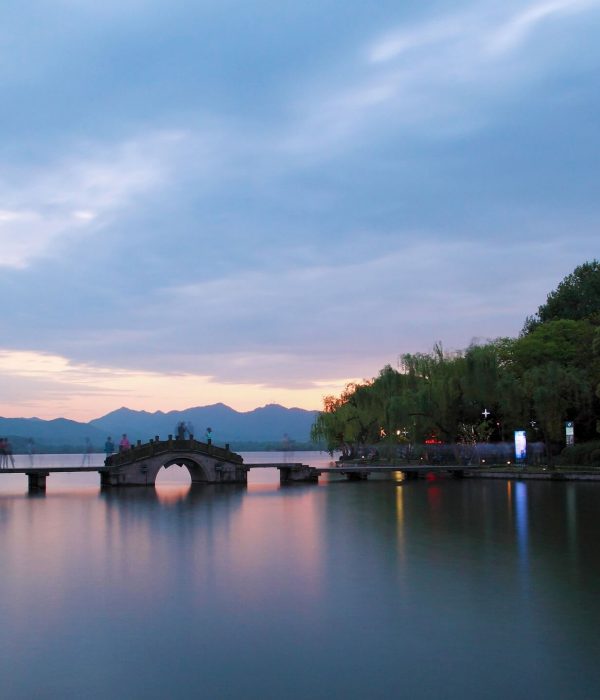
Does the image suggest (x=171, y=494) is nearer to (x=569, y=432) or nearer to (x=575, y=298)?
(x=569, y=432)

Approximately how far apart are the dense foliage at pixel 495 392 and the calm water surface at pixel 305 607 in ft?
77.7

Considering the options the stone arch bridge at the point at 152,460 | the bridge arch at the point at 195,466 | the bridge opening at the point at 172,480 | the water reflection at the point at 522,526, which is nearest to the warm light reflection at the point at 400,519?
the water reflection at the point at 522,526

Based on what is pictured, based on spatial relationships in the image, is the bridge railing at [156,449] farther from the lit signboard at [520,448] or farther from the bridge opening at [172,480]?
the lit signboard at [520,448]

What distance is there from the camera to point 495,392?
56.6 meters

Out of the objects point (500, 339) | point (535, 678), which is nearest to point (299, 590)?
point (535, 678)

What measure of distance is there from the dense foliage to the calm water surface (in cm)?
2367

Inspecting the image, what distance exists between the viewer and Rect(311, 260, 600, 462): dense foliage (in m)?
53.0

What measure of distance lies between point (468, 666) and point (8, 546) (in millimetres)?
17503

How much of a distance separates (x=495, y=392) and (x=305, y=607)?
1696 inches

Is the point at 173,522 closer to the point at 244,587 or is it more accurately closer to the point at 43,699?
the point at 244,587

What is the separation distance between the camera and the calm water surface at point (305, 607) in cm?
1129

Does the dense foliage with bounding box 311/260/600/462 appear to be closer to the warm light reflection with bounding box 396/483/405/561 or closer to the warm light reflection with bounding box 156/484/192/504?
the warm light reflection with bounding box 396/483/405/561

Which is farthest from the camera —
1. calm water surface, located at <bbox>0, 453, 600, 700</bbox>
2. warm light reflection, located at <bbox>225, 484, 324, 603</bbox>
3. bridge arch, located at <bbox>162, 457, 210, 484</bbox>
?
bridge arch, located at <bbox>162, 457, 210, 484</bbox>

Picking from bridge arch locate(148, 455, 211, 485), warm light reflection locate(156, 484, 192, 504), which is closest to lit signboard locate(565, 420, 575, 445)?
bridge arch locate(148, 455, 211, 485)
